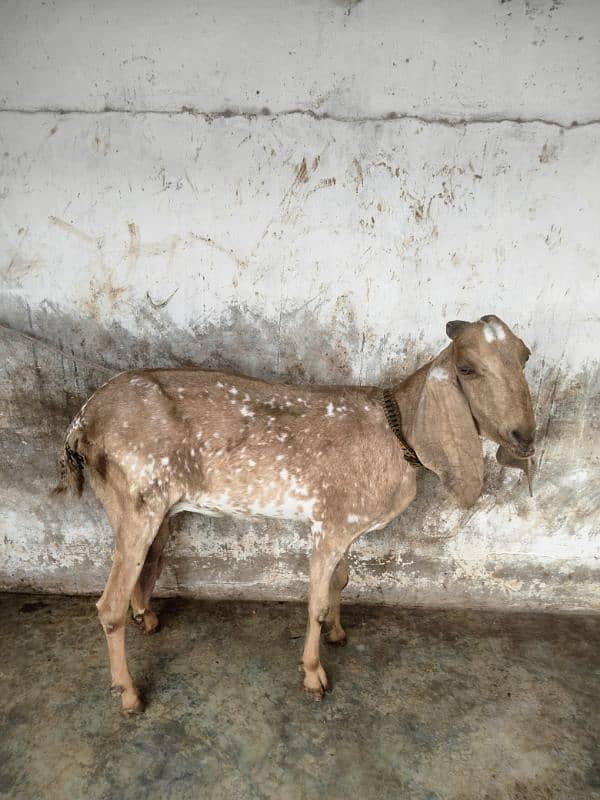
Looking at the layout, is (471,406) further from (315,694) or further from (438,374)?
(315,694)

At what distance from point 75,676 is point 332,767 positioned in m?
1.50

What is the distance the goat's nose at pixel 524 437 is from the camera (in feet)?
6.74

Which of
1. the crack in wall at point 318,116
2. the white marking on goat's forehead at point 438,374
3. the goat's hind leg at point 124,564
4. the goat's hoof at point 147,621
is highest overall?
the crack in wall at point 318,116

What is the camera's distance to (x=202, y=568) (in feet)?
10.9

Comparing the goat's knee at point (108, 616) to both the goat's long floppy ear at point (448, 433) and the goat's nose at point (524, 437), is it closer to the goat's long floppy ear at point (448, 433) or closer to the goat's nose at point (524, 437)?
the goat's long floppy ear at point (448, 433)

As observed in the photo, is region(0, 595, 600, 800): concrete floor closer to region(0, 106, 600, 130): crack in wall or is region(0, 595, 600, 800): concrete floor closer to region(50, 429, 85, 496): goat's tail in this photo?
region(50, 429, 85, 496): goat's tail

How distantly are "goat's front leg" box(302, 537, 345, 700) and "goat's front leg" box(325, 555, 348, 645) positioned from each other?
263mm

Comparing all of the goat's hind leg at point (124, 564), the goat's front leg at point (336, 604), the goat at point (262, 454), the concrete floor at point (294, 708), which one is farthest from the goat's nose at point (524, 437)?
the goat's hind leg at point (124, 564)

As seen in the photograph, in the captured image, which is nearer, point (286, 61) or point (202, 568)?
point (286, 61)

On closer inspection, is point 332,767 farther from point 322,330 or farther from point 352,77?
point 352,77

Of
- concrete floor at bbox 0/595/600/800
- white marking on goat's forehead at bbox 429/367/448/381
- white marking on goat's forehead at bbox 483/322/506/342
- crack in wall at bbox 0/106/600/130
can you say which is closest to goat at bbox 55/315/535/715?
white marking on goat's forehead at bbox 429/367/448/381

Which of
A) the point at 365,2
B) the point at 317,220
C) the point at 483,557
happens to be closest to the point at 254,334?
the point at 317,220

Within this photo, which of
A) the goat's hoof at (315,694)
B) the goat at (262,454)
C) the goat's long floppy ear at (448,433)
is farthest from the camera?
the goat's hoof at (315,694)

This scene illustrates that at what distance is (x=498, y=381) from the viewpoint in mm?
2088
